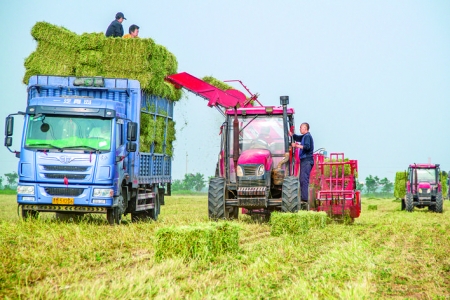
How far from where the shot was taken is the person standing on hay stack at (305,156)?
14.9 m

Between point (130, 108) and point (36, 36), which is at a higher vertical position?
point (36, 36)

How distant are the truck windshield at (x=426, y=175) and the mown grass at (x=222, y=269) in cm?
1883

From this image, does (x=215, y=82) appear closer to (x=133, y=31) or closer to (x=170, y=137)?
(x=170, y=137)

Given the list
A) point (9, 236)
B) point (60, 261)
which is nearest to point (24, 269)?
point (60, 261)

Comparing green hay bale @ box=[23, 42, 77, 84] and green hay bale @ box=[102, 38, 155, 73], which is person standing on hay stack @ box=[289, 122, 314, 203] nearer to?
green hay bale @ box=[102, 38, 155, 73]

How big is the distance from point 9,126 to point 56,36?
321 cm

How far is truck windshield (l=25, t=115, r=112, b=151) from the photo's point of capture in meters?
13.0

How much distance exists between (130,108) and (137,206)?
2390 millimetres

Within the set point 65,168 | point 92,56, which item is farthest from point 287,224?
point 92,56

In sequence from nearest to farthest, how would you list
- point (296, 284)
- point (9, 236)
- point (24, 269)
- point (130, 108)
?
1. point (296, 284)
2. point (24, 269)
3. point (9, 236)
4. point (130, 108)

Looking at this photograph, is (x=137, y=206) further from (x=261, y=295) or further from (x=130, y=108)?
(x=261, y=295)

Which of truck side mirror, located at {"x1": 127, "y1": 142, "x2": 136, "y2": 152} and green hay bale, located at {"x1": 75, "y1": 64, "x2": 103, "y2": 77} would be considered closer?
truck side mirror, located at {"x1": 127, "y1": 142, "x2": 136, "y2": 152}

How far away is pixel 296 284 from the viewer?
20.0 feet

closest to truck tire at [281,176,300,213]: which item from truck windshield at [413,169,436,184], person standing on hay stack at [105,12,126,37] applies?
person standing on hay stack at [105,12,126,37]
